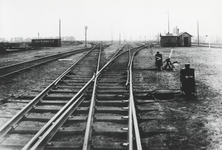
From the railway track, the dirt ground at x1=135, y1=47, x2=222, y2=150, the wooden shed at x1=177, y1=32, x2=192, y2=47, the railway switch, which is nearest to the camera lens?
the railway track

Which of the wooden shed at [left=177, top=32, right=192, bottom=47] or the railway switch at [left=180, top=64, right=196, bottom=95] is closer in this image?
the railway switch at [left=180, top=64, right=196, bottom=95]

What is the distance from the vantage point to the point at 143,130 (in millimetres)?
4449

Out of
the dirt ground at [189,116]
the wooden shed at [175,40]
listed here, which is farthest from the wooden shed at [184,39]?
the dirt ground at [189,116]

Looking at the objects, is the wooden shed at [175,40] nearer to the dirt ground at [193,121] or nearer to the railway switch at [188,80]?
the dirt ground at [193,121]

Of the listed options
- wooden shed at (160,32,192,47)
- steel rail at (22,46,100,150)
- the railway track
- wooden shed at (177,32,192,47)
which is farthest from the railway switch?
wooden shed at (177,32,192,47)

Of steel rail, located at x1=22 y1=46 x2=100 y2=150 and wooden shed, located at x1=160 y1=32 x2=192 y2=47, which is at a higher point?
wooden shed, located at x1=160 y1=32 x2=192 y2=47

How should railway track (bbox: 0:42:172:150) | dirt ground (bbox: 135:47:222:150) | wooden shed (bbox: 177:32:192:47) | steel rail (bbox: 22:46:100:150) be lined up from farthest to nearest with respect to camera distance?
wooden shed (bbox: 177:32:192:47) < dirt ground (bbox: 135:47:222:150) < railway track (bbox: 0:42:172:150) < steel rail (bbox: 22:46:100:150)

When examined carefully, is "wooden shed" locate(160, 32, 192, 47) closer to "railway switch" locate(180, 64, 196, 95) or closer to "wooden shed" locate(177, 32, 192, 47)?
"wooden shed" locate(177, 32, 192, 47)

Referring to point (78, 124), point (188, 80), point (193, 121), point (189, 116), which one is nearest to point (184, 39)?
→ point (188, 80)

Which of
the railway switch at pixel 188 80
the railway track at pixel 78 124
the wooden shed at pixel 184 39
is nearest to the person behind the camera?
the railway track at pixel 78 124

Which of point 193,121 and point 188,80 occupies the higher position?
point 188,80

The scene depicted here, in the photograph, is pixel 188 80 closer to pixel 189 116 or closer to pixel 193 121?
pixel 189 116

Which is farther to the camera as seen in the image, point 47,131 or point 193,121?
point 193,121

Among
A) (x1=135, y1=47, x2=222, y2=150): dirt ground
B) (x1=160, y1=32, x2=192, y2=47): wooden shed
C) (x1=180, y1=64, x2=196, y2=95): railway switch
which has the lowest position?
(x1=135, y1=47, x2=222, y2=150): dirt ground
